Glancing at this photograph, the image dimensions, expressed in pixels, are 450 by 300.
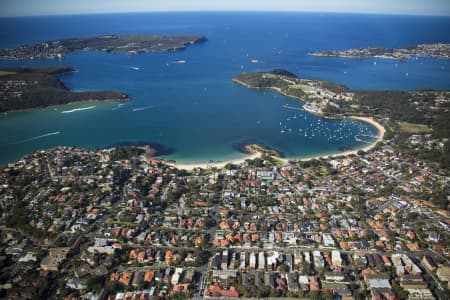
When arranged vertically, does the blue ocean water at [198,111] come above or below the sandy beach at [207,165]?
above

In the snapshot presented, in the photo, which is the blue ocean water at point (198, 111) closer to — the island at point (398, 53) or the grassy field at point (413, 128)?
the grassy field at point (413, 128)

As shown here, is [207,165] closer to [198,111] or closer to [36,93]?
[198,111]

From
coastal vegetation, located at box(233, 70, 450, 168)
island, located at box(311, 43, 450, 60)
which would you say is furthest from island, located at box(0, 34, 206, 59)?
coastal vegetation, located at box(233, 70, 450, 168)

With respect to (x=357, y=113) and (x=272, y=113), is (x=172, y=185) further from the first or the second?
(x=357, y=113)

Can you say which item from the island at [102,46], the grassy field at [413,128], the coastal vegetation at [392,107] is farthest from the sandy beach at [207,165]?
the island at [102,46]

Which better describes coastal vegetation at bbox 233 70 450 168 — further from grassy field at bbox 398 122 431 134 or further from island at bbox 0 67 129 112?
island at bbox 0 67 129 112

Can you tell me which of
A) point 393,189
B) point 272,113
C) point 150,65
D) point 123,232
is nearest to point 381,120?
point 272,113
